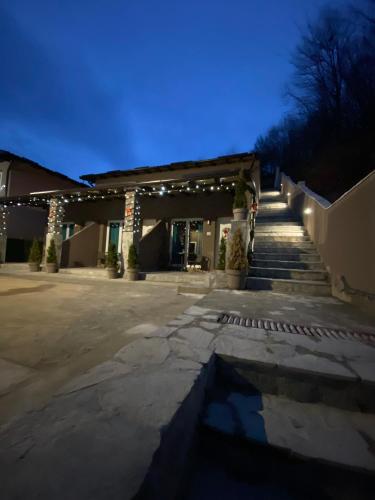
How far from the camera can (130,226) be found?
9.54m

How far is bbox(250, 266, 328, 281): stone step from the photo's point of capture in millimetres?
5898

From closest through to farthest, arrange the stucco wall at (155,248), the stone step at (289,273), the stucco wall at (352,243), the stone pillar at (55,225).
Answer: the stucco wall at (352,243) < the stone step at (289,273) < the stucco wall at (155,248) < the stone pillar at (55,225)

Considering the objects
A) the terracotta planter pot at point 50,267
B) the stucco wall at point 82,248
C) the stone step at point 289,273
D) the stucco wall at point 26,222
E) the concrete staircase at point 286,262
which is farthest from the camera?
the stucco wall at point 26,222

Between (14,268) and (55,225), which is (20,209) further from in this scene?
(55,225)

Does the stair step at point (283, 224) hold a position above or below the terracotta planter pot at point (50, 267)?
above

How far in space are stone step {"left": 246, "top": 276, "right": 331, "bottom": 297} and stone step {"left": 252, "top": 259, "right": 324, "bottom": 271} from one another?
74 centimetres

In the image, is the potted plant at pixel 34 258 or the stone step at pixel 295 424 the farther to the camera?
the potted plant at pixel 34 258

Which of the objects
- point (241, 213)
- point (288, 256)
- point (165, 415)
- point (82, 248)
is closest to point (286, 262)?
point (288, 256)

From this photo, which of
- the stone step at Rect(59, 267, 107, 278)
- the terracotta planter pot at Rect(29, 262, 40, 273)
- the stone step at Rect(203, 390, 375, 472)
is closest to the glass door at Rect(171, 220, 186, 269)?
the stone step at Rect(59, 267, 107, 278)

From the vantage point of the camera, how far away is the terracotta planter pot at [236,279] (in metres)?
5.77

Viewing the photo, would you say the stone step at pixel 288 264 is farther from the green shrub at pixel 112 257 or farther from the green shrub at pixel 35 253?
the green shrub at pixel 35 253

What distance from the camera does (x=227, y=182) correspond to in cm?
970

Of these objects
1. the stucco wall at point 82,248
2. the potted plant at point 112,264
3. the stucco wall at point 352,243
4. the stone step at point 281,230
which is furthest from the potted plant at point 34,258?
the stucco wall at point 352,243

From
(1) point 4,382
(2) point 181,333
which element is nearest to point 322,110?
(2) point 181,333
